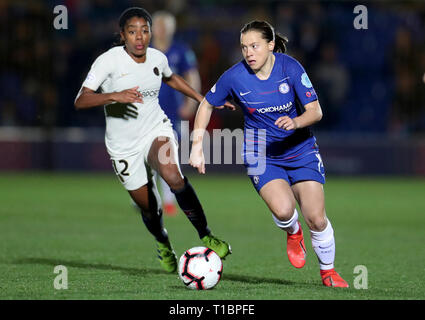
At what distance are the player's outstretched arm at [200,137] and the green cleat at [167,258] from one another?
111cm

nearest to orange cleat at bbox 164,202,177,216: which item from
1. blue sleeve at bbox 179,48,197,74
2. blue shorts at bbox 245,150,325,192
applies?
blue sleeve at bbox 179,48,197,74

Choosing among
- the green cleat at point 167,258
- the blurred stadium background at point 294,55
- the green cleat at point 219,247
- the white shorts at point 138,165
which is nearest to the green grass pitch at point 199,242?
the green cleat at point 167,258

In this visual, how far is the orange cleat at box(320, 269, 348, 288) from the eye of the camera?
19.8 ft

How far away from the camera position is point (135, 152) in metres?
7.03

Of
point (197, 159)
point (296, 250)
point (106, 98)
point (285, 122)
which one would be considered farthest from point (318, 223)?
point (106, 98)

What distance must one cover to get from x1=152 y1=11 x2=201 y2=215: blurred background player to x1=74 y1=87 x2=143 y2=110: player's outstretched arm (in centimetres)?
367

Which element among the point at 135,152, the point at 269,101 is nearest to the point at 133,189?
the point at 135,152

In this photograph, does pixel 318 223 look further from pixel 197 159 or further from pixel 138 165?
pixel 138 165

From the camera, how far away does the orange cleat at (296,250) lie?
6.50 meters

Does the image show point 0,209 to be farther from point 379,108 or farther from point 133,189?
point 379,108

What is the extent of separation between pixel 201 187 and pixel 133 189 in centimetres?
818

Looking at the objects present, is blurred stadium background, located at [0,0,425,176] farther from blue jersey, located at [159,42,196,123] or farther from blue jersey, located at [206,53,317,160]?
blue jersey, located at [206,53,317,160]

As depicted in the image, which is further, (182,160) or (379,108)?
(379,108)
